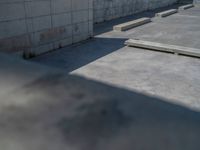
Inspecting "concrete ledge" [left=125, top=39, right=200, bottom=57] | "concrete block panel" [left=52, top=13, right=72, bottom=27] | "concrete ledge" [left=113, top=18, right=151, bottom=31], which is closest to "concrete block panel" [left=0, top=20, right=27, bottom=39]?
"concrete block panel" [left=52, top=13, right=72, bottom=27]

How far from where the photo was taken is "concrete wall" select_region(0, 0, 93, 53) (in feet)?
13.9

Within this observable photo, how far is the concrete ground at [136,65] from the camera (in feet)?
11.6

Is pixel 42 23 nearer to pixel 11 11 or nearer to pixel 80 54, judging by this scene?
pixel 11 11

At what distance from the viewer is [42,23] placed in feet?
16.1

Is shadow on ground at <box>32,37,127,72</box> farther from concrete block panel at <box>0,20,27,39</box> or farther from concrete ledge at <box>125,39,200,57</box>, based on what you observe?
concrete block panel at <box>0,20,27,39</box>

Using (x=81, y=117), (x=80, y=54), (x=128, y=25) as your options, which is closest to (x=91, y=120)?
(x=81, y=117)

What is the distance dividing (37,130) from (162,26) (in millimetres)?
8140

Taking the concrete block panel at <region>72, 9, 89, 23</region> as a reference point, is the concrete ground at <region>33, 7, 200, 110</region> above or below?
below

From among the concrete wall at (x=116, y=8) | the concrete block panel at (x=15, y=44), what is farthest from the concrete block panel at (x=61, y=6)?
the concrete wall at (x=116, y=8)

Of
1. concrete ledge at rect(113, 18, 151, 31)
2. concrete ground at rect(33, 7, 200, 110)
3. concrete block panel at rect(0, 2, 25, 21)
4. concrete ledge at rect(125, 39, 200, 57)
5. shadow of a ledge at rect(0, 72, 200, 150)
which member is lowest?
concrete ground at rect(33, 7, 200, 110)

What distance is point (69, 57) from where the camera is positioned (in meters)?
4.85

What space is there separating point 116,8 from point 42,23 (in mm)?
5446

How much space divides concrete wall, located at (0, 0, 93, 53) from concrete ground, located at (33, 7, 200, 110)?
0.99 feet

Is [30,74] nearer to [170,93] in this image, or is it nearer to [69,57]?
[170,93]
